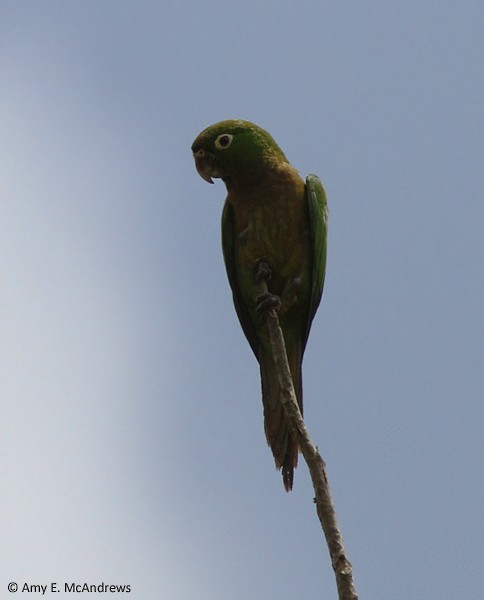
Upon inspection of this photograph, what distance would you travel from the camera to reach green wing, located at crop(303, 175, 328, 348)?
25.7ft

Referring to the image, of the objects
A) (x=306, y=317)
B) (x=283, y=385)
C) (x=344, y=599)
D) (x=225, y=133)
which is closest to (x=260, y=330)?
(x=306, y=317)

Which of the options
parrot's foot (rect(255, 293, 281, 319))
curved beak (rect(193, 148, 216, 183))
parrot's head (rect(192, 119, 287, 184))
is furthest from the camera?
curved beak (rect(193, 148, 216, 183))

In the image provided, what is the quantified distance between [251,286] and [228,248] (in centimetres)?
46

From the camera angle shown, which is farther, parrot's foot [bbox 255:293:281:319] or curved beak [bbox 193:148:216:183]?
curved beak [bbox 193:148:216:183]

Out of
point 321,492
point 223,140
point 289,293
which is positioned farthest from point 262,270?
point 321,492

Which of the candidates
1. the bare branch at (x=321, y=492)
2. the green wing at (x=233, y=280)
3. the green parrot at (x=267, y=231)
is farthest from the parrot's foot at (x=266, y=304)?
the bare branch at (x=321, y=492)

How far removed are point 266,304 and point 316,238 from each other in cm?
107

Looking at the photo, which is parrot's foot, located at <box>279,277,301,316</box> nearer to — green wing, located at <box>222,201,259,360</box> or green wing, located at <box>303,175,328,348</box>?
green wing, located at <box>303,175,328,348</box>

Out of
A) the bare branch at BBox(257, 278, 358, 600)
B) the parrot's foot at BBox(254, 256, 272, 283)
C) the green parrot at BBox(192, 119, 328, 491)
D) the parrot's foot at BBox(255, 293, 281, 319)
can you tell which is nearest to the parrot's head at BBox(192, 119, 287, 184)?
the green parrot at BBox(192, 119, 328, 491)

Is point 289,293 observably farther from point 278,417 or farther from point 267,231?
point 278,417

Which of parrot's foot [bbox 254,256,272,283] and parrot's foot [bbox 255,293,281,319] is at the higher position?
parrot's foot [bbox 254,256,272,283]

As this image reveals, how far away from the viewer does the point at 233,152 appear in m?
8.02

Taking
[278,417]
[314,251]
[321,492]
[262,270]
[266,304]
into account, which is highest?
[314,251]

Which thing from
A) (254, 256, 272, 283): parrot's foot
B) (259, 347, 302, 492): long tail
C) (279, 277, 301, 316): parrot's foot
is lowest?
(259, 347, 302, 492): long tail
